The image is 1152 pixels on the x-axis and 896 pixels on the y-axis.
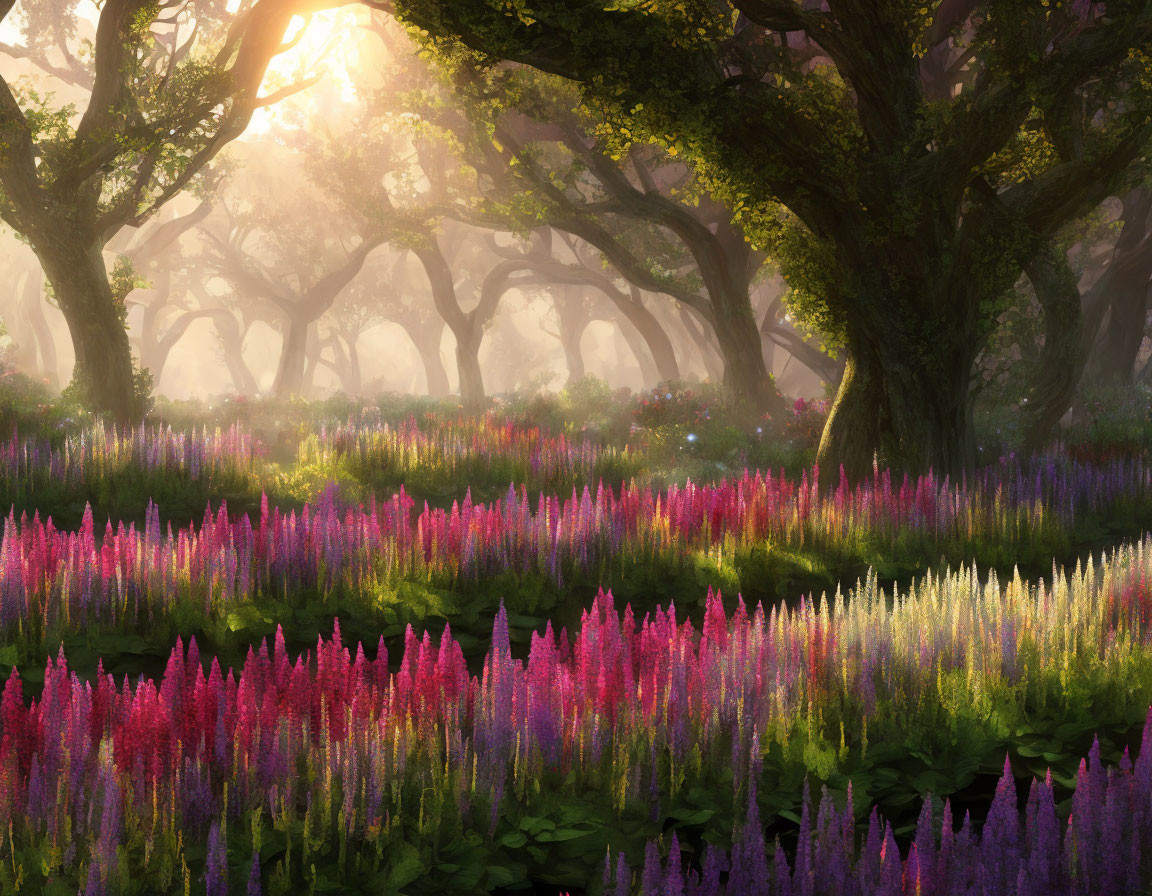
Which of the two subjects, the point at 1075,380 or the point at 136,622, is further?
the point at 1075,380

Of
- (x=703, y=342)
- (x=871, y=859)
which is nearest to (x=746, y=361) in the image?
(x=871, y=859)

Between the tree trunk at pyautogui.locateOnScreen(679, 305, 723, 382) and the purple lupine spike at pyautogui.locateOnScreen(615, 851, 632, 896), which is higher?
the tree trunk at pyautogui.locateOnScreen(679, 305, 723, 382)

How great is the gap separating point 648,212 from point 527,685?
17.4m

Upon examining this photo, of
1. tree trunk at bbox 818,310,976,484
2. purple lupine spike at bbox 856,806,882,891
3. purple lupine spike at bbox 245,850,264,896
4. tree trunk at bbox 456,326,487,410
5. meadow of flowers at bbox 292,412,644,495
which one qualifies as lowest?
purple lupine spike at bbox 245,850,264,896

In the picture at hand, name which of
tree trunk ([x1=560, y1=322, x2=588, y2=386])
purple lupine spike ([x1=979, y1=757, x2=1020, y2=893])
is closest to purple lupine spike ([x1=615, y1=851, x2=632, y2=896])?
purple lupine spike ([x1=979, y1=757, x2=1020, y2=893])

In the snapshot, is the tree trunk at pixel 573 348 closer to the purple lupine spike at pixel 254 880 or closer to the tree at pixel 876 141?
the tree at pixel 876 141

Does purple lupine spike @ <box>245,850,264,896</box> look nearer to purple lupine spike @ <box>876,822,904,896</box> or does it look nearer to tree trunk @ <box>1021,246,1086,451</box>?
purple lupine spike @ <box>876,822,904,896</box>

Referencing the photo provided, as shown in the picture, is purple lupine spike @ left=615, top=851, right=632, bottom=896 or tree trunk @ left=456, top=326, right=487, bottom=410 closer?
purple lupine spike @ left=615, top=851, right=632, bottom=896

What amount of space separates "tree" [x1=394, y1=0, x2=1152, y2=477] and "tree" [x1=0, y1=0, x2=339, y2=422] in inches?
331

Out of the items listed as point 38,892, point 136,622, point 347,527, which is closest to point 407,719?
point 38,892

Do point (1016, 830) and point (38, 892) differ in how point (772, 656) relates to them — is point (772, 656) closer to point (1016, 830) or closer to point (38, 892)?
point (1016, 830)

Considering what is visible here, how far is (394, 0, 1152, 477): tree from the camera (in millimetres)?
10625

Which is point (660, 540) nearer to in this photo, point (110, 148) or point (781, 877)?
point (781, 877)

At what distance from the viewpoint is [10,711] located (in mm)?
3857
